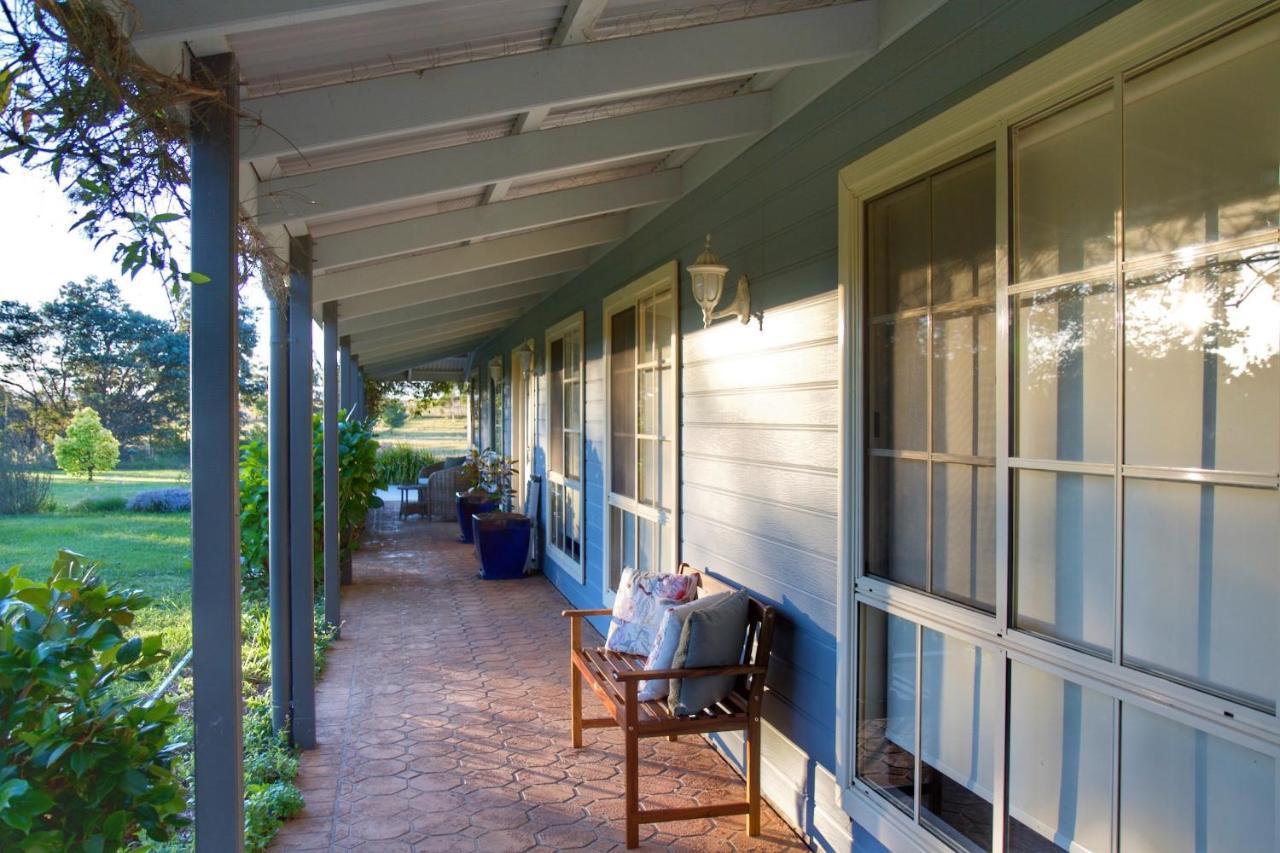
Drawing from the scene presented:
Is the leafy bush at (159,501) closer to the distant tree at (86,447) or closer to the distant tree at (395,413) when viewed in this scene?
the distant tree at (86,447)

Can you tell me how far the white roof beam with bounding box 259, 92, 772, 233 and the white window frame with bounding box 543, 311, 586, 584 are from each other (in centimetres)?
324

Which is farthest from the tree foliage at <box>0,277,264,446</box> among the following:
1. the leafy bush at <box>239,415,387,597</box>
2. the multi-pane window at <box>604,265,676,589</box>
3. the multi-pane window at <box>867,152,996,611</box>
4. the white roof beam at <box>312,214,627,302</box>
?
the leafy bush at <box>239,415,387,597</box>

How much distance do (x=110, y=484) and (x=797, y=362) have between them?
3.21 meters

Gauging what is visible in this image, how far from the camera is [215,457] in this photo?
7.41 feet

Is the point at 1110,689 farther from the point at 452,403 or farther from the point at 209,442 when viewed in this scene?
the point at 452,403

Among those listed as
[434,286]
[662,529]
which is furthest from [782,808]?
[434,286]

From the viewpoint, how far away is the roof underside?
8.11ft

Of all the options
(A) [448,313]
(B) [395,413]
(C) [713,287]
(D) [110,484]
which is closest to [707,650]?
(C) [713,287]

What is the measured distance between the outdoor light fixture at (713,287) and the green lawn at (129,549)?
2.14m

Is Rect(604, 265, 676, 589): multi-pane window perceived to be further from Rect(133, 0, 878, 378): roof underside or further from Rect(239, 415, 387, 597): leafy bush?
Rect(239, 415, 387, 597): leafy bush

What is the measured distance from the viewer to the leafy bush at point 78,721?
6.43ft

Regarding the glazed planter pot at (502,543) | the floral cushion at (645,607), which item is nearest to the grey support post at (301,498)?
the floral cushion at (645,607)

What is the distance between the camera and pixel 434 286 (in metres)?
6.70

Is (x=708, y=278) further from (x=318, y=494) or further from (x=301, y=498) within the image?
(x=318, y=494)
